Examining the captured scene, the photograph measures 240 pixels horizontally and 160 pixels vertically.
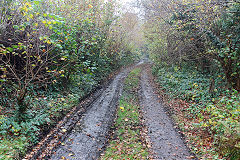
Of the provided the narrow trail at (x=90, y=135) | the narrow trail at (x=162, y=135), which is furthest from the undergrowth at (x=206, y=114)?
the narrow trail at (x=90, y=135)

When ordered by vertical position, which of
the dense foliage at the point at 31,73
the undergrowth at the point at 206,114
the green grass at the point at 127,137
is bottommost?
the undergrowth at the point at 206,114

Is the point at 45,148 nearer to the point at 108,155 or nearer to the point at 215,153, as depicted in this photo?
the point at 108,155

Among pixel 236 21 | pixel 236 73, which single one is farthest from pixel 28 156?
pixel 236 21

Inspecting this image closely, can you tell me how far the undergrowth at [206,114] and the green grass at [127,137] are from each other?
1929mm

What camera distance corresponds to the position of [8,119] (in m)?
5.92

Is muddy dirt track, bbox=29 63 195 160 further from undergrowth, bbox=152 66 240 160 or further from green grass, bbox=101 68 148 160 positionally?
undergrowth, bbox=152 66 240 160

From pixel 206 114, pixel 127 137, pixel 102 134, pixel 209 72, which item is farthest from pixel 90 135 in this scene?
pixel 209 72

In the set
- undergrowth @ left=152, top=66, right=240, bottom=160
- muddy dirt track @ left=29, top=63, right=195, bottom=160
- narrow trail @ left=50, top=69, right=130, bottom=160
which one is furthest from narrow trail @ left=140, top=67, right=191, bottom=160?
narrow trail @ left=50, top=69, right=130, bottom=160

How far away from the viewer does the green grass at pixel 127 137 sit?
18.3 feet

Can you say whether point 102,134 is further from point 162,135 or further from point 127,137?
point 162,135

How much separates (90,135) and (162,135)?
297 cm

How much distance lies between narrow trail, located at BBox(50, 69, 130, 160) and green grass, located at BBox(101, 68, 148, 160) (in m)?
0.37

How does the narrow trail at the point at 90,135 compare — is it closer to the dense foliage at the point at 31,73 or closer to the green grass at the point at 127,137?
the green grass at the point at 127,137

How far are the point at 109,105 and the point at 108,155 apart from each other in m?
4.43
